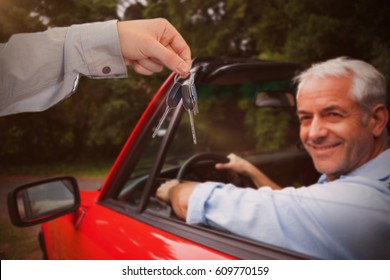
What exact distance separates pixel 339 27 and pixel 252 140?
0.88 metres

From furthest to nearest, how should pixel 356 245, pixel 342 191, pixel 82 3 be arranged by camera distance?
pixel 82 3
pixel 342 191
pixel 356 245

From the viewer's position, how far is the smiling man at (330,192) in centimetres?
82

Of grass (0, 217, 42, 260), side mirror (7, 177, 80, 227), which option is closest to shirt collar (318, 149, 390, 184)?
side mirror (7, 177, 80, 227)

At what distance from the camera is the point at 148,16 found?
4.49 feet

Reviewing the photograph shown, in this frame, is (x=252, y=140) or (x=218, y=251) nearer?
(x=218, y=251)

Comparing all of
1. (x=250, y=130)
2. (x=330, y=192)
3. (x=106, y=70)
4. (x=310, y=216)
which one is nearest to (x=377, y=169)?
(x=330, y=192)

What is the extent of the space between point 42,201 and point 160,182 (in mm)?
515

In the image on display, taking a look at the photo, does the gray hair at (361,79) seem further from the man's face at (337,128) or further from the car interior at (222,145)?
the car interior at (222,145)

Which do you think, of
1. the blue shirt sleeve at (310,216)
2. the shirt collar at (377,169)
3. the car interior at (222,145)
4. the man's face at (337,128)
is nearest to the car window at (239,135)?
the car interior at (222,145)

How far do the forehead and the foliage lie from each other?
0.45 m

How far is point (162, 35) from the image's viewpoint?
85 centimetres

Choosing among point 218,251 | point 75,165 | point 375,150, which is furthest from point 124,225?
point 375,150

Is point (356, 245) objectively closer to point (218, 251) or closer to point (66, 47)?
point (218, 251)

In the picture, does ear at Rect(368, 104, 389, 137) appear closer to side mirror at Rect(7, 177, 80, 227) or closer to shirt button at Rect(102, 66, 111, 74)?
shirt button at Rect(102, 66, 111, 74)
